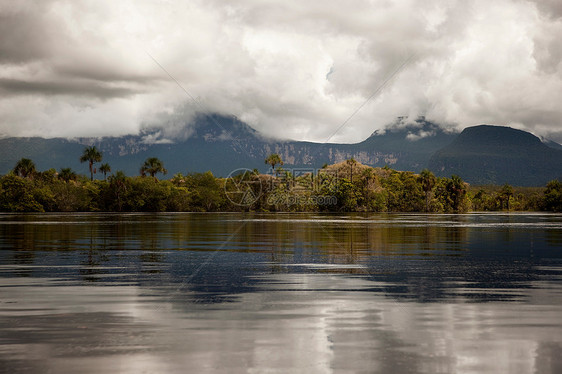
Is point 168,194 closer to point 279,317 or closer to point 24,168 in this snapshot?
point 24,168

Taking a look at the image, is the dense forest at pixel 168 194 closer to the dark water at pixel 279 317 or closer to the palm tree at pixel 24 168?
the palm tree at pixel 24 168

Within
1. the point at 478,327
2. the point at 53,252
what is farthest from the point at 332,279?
the point at 53,252

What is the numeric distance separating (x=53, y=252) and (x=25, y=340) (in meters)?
18.7

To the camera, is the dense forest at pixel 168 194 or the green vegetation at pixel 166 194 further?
the dense forest at pixel 168 194

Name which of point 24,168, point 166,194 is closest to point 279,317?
point 166,194

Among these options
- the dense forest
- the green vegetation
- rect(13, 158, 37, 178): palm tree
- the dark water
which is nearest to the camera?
the dark water

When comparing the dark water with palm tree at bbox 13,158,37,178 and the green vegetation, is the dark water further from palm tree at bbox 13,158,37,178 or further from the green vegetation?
palm tree at bbox 13,158,37,178

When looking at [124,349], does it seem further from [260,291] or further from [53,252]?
[53,252]

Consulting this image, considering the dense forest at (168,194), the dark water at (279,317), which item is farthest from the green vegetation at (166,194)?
the dark water at (279,317)

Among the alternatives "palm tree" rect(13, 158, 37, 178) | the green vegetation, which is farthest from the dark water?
"palm tree" rect(13, 158, 37, 178)

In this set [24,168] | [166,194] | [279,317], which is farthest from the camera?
[24,168]

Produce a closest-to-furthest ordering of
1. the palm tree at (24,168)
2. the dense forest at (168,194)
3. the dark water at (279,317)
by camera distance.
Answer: the dark water at (279,317), the dense forest at (168,194), the palm tree at (24,168)

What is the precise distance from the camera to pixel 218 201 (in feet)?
656

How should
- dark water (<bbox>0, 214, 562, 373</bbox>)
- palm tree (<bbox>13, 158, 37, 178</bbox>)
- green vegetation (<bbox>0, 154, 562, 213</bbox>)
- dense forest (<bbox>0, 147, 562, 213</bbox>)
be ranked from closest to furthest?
dark water (<bbox>0, 214, 562, 373</bbox>), green vegetation (<bbox>0, 154, 562, 213</bbox>), dense forest (<bbox>0, 147, 562, 213</bbox>), palm tree (<bbox>13, 158, 37, 178</bbox>)
